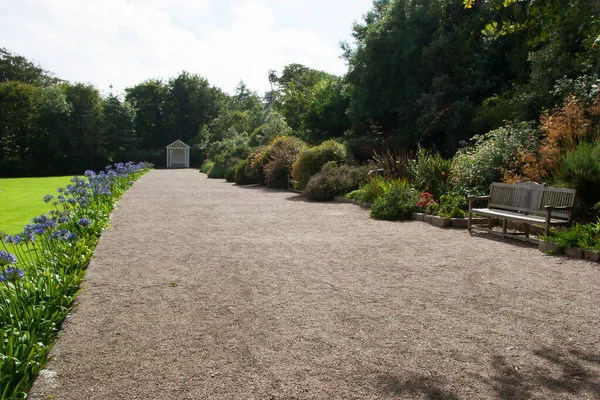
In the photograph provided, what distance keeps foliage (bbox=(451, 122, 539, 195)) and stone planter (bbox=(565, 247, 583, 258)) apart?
3.59m

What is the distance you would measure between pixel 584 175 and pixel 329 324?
5797mm

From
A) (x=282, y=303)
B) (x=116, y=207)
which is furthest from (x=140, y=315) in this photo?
(x=116, y=207)

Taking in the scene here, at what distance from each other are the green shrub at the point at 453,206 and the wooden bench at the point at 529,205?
479 millimetres

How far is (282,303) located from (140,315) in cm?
127

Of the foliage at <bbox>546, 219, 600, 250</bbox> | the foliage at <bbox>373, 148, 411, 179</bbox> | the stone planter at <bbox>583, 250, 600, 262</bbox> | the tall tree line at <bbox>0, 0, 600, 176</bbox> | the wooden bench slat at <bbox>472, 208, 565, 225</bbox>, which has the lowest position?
the stone planter at <bbox>583, 250, 600, 262</bbox>

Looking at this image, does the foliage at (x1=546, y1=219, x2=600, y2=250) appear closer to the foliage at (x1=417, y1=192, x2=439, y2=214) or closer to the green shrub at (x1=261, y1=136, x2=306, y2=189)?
the foliage at (x1=417, y1=192, x2=439, y2=214)

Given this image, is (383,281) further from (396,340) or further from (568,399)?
(568,399)

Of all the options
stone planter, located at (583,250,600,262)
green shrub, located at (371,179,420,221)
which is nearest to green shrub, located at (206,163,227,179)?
green shrub, located at (371,179,420,221)

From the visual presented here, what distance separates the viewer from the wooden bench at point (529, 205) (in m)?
7.11

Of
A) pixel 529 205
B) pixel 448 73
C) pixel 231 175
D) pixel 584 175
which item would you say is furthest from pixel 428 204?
pixel 231 175

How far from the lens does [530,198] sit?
7.86 m

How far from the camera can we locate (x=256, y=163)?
2156 centimetres

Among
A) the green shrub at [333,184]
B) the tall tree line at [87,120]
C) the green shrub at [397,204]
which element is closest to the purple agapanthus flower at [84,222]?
the green shrub at [397,204]

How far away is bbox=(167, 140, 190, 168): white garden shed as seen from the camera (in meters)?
57.9
